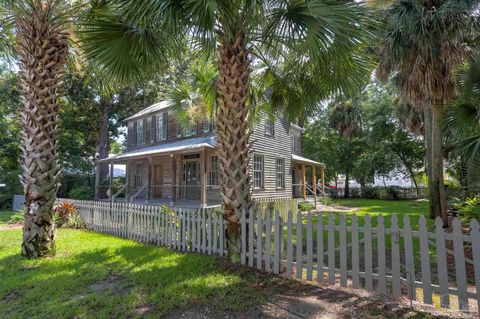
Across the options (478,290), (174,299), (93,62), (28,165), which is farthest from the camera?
(28,165)

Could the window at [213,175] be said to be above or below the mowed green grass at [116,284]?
above

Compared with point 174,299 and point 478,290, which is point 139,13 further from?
point 478,290

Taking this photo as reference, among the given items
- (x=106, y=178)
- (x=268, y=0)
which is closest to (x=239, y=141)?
(x=268, y=0)

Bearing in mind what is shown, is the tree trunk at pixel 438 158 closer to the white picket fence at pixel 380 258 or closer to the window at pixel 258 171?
the white picket fence at pixel 380 258

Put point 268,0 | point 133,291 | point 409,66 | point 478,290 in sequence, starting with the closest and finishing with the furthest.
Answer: point 478,290 < point 133,291 < point 268,0 < point 409,66

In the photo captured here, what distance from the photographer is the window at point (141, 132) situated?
21.0 meters

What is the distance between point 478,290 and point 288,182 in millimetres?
16714

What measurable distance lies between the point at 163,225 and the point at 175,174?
8.63 metres

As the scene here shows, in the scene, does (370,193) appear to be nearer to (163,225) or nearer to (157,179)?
(157,179)

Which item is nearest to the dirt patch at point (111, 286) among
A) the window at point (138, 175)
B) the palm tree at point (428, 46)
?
the palm tree at point (428, 46)

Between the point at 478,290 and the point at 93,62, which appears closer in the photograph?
the point at 478,290

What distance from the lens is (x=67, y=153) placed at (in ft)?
80.0

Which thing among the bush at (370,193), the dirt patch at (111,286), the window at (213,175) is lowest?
the dirt patch at (111,286)

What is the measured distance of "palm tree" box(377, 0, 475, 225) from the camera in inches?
348
